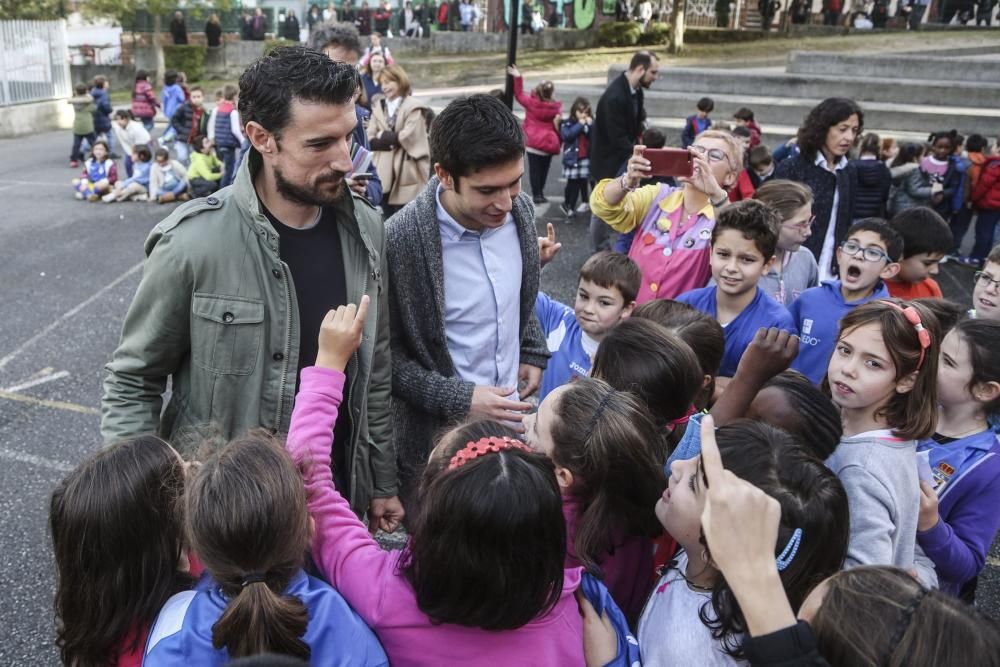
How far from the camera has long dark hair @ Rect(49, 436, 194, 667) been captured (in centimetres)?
168

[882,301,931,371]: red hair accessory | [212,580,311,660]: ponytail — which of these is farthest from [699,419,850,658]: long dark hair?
[212,580,311,660]: ponytail

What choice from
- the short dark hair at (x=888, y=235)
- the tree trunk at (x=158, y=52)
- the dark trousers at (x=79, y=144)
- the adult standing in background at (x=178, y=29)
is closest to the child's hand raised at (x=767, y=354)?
the short dark hair at (x=888, y=235)

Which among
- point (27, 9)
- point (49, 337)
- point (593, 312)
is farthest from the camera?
point (27, 9)

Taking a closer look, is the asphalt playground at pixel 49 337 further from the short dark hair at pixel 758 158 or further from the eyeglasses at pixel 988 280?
the short dark hair at pixel 758 158

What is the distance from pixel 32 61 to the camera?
54.4 feet

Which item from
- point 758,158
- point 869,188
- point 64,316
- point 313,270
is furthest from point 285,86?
point 869,188

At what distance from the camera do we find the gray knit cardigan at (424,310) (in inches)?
95.1

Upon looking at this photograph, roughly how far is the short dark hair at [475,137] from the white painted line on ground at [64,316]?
15.0 feet

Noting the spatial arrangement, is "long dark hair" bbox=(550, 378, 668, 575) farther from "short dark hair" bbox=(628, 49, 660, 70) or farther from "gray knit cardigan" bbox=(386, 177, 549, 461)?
"short dark hair" bbox=(628, 49, 660, 70)

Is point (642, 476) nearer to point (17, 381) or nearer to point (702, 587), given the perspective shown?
point (702, 587)

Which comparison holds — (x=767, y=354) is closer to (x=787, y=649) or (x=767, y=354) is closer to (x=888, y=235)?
(x=787, y=649)

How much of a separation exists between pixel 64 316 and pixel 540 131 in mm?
5872

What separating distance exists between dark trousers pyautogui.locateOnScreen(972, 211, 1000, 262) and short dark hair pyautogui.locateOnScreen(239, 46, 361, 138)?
345 inches

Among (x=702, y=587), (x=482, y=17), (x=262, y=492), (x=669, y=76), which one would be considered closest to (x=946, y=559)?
(x=702, y=587)
